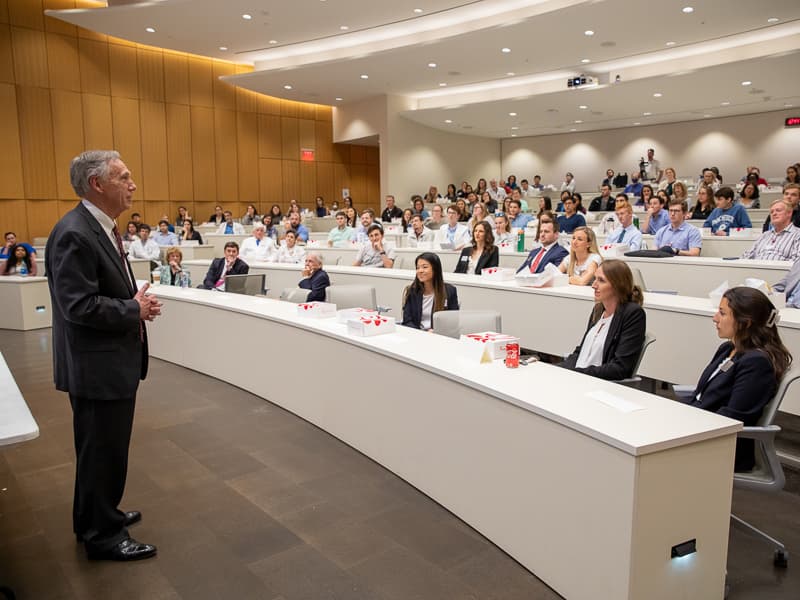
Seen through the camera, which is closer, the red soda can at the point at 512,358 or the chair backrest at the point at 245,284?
the red soda can at the point at 512,358

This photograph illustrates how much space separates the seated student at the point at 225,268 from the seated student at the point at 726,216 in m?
5.43

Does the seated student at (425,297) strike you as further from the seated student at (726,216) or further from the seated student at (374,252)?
the seated student at (726,216)

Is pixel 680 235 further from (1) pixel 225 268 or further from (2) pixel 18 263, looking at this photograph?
(2) pixel 18 263

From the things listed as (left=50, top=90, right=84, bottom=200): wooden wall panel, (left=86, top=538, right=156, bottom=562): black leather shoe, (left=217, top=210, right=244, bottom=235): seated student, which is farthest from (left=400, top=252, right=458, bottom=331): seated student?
(left=50, top=90, right=84, bottom=200): wooden wall panel

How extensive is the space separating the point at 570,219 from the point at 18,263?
7376mm

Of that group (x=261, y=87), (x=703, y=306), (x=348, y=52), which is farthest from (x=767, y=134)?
(x=703, y=306)

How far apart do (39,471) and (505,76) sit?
13096mm

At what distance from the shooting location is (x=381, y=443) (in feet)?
11.2

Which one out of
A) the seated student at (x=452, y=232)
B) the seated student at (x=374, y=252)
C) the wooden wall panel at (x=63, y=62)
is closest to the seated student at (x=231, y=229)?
the wooden wall panel at (x=63, y=62)

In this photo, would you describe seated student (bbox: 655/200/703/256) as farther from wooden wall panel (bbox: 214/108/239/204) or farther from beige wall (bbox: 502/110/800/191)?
wooden wall panel (bbox: 214/108/239/204)

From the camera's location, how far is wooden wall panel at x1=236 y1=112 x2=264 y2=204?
17312 mm

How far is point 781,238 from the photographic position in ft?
18.5

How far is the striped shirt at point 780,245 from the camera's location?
5547mm

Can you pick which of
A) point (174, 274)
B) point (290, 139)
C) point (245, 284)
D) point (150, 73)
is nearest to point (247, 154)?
point (290, 139)
